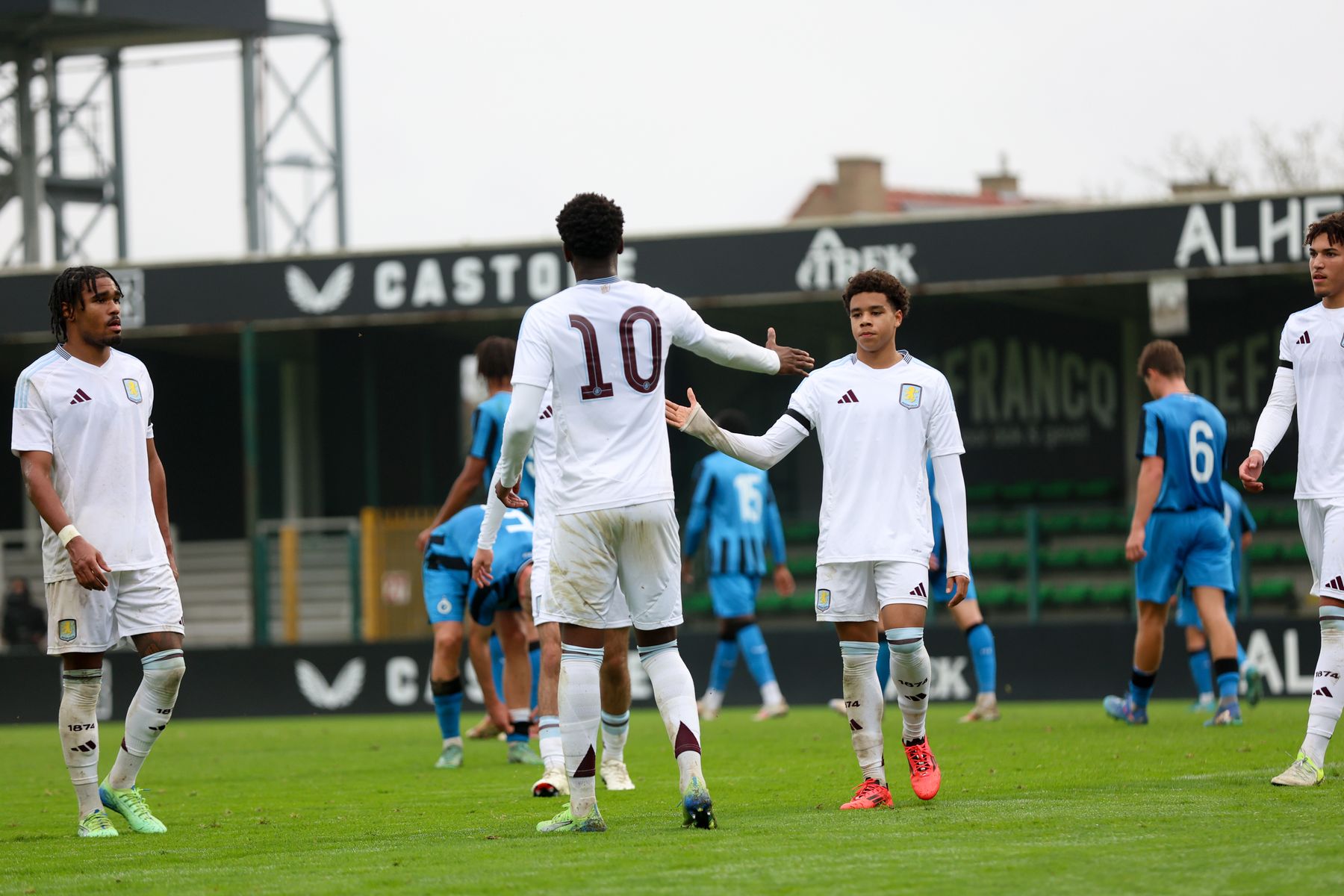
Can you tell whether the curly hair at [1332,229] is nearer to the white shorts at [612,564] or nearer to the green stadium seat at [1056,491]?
the white shorts at [612,564]

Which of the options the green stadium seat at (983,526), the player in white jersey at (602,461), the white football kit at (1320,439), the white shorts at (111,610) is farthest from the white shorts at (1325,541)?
the green stadium seat at (983,526)

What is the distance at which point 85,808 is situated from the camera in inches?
284

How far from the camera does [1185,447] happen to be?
11.1m

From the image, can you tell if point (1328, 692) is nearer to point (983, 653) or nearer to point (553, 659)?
point (553, 659)

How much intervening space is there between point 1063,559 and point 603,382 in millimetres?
12632

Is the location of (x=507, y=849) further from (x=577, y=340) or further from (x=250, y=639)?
(x=250, y=639)

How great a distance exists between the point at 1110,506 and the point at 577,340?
46.9ft

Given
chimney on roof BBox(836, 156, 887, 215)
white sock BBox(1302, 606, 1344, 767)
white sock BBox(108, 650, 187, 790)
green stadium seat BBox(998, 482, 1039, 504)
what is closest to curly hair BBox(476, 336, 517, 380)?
white sock BBox(108, 650, 187, 790)

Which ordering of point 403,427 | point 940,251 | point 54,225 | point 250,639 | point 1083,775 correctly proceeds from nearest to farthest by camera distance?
point 1083,775 < point 940,251 < point 250,639 < point 403,427 < point 54,225

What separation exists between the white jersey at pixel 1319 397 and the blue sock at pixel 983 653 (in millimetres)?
5170

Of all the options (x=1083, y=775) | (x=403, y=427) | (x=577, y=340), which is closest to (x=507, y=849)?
(x=577, y=340)

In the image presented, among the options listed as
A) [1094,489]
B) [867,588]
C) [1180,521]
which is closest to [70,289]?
[867,588]

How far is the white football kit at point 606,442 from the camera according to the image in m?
6.30

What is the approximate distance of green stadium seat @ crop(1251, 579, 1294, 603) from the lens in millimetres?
17438
